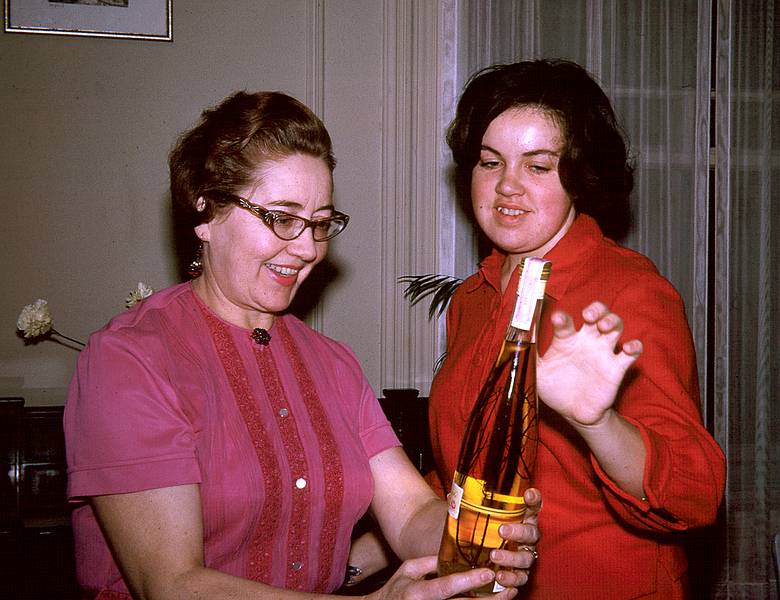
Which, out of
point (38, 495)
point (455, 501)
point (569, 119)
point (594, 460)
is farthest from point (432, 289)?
point (455, 501)

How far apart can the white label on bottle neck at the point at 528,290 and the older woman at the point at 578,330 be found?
17 cm

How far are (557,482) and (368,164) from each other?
2000 millimetres

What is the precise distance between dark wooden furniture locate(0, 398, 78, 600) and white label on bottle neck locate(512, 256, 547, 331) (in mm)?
1588

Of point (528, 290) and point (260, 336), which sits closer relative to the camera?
point (528, 290)

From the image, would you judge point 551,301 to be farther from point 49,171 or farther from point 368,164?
point 49,171

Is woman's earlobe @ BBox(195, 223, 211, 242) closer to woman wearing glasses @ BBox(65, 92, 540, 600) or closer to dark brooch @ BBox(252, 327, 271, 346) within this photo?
woman wearing glasses @ BBox(65, 92, 540, 600)

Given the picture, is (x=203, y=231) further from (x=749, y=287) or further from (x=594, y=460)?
(x=749, y=287)

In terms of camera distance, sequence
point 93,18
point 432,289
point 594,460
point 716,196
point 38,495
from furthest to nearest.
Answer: point 716,196 < point 432,289 < point 93,18 < point 38,495 < point 594,460

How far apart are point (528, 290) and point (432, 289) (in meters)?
2.22

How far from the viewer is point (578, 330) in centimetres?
106

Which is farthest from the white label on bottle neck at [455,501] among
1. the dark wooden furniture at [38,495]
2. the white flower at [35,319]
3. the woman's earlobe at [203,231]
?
the white flower at [35,319]

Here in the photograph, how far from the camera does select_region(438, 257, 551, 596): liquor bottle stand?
985mm

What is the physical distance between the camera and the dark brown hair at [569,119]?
5.18 ft

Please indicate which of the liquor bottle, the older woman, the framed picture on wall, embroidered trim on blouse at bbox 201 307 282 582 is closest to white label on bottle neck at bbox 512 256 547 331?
the liquor bottle
